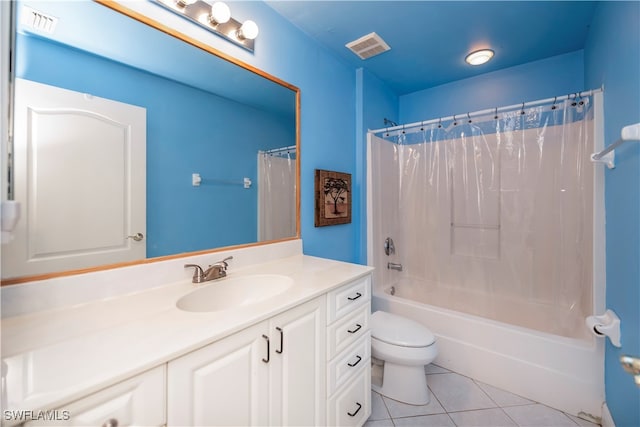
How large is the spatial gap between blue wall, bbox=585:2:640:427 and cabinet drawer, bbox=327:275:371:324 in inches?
40.4

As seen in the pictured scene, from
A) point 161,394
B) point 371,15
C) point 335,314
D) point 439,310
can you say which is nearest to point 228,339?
point 161,394

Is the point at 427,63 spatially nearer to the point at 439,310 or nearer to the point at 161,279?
the point at 439,310

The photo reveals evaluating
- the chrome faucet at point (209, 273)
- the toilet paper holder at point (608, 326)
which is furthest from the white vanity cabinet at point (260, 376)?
the toilet paper holder at point (608, 326)

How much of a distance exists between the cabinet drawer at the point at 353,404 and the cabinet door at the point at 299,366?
0.09m

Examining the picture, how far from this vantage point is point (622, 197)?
1.13 meters

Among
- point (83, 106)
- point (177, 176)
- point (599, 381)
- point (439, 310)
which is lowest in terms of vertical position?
point (599, 381)

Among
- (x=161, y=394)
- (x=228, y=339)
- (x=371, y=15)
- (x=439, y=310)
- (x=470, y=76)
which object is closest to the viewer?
(x=161, y=394)

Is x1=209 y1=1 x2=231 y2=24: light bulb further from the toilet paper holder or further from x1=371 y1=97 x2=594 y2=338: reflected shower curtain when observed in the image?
the toilet paper holder

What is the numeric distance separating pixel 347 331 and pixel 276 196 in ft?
2.86

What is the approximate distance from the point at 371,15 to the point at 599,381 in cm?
251

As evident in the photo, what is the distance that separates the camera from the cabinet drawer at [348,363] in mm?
1100

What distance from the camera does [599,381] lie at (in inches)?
53.3

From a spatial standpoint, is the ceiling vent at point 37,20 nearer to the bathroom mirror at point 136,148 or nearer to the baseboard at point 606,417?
the bathroom mirror at point 136,148

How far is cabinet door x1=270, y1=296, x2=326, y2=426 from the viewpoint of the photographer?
0.86 meters
